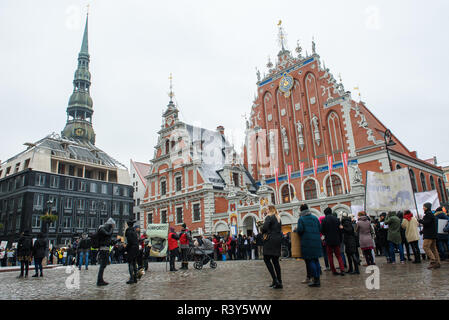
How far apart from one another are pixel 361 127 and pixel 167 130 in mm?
21147

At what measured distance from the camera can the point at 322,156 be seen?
30.3m

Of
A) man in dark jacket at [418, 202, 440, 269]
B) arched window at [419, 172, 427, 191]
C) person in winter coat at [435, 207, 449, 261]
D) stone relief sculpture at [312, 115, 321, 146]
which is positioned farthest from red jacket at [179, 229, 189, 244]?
arched window at [419, 172, 427, 191]

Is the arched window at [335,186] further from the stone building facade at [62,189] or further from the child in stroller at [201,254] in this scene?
the stone building facade at [62,189]

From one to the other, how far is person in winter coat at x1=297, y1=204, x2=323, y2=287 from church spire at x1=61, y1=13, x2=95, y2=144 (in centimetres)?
6514

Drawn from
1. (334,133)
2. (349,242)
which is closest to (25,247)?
(349,242)

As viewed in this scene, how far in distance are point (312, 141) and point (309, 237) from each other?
83.3ft

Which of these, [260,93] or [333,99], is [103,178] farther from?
[333,99]

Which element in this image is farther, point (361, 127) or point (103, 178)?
point (103, 178)

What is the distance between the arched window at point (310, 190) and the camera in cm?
3017

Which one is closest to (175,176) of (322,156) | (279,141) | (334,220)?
(279,141)

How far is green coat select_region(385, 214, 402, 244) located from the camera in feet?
35.5

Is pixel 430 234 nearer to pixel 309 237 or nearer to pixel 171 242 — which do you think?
pixel 309 237

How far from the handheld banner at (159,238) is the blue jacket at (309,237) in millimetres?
8546

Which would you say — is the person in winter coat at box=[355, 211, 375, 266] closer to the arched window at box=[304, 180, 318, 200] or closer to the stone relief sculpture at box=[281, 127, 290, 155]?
the arched window at box=[304, 180, 318, 200]
